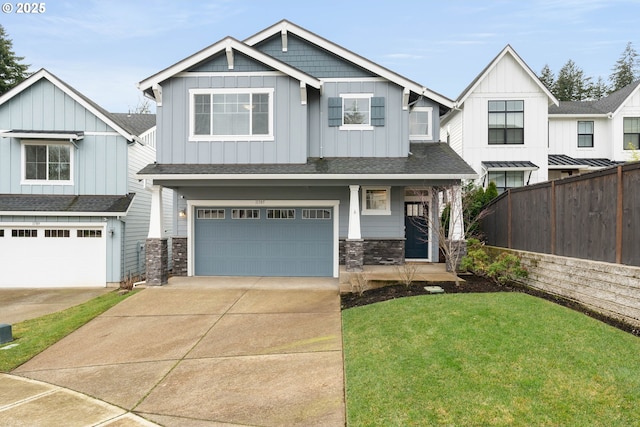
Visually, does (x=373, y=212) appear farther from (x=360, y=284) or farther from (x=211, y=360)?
(x=211, y=360)

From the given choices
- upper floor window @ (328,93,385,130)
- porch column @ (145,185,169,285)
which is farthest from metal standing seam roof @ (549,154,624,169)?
porch column @ (145,185,169,285)

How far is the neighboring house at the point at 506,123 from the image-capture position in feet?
57.7

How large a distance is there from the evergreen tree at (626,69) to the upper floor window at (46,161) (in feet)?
172

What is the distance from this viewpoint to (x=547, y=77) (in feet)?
159

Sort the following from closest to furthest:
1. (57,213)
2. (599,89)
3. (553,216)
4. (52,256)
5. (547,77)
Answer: (553,216) → (57,213) → (52,256) → (599,89) → (547,77)

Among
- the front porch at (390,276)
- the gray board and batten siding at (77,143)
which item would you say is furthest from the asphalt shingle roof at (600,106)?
the gray board and batten siding at (77,143)

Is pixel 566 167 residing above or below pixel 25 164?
above

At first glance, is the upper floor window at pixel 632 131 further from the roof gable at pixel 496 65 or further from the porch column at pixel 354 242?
the porch column at pixel 354 242

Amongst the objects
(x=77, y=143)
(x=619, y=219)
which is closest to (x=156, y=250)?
(x=77, y=143)

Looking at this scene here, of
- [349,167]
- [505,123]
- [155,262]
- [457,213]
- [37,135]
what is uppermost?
[505,123]

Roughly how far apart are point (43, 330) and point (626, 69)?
57367 mm

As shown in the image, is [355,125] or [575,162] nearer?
[355,125]

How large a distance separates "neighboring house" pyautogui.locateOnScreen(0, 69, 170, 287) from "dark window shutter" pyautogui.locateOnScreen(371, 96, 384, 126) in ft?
27.4

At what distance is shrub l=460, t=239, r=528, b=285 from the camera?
9.69 meters
